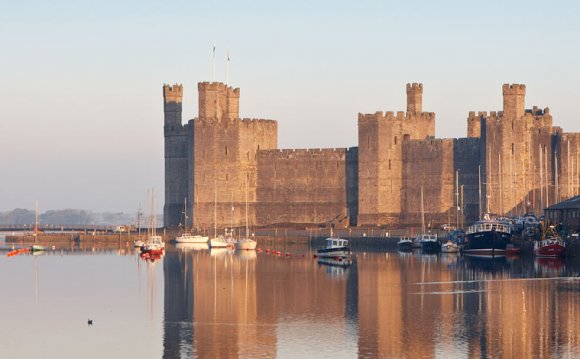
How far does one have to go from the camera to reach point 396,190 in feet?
242

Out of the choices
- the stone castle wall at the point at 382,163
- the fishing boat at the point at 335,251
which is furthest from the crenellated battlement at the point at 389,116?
the fishing boat at the point at 335,251

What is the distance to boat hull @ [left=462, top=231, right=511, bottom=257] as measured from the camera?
6034 centimetres

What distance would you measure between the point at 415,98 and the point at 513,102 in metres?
8.30

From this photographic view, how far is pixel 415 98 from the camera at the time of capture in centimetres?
7588

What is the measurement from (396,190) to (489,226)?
43.4 feet

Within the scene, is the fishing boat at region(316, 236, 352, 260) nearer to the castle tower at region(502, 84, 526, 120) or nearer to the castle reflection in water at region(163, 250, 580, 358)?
the castle reflection in water at region(163, 250, 580, 358)

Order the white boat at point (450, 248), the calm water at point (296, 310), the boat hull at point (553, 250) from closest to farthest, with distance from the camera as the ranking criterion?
the calm water at point (296, 310) < the boat hull at point (553, 250) < the white boat at point (450, 248)

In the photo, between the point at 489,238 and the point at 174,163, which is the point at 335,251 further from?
the point at 174,163

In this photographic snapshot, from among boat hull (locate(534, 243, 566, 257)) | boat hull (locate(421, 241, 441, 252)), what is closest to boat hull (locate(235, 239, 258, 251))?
boat hull (locate(421, 241, 441, 252))

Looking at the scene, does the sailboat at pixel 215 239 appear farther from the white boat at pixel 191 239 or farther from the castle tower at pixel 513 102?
the castle tower at pixel 513 102

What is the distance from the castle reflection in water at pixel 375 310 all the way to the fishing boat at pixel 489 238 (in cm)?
503

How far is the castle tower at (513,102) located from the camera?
68.5 m

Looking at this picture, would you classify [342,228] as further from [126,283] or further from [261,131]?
[126,283]

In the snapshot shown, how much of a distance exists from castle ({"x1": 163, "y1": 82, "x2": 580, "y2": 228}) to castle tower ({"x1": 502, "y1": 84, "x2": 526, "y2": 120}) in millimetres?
48
